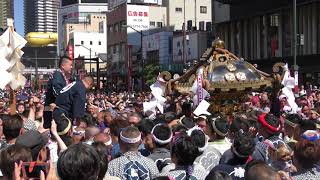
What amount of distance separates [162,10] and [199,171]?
236ft

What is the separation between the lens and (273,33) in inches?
1836

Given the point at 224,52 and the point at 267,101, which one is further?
the point at 267,101

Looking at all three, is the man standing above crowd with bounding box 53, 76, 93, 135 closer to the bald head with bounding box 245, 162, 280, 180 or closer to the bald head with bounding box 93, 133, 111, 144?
the bald head with bounding box 93, 133, 111, 144

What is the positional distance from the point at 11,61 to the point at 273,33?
36.9m

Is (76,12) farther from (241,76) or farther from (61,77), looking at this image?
(61,77)

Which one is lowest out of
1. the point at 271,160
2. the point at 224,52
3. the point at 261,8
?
the point at 271,160

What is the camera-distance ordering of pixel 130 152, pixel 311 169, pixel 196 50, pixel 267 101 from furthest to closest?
1. pixel 196 50
2. pixel 267 101
3. pixel 130 152
4. pixel 311 169

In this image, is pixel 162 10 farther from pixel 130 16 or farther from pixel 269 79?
pixel 269 79

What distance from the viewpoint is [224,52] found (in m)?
13.0

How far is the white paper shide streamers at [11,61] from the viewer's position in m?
11.5

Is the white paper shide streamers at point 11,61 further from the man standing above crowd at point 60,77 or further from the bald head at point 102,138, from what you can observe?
the bald head at point 102,138

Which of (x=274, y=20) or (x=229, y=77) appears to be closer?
(x=229, y=77)

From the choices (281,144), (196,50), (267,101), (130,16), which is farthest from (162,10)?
(281,144)

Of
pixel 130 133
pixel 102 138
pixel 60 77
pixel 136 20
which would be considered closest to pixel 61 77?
pixel 60 77
